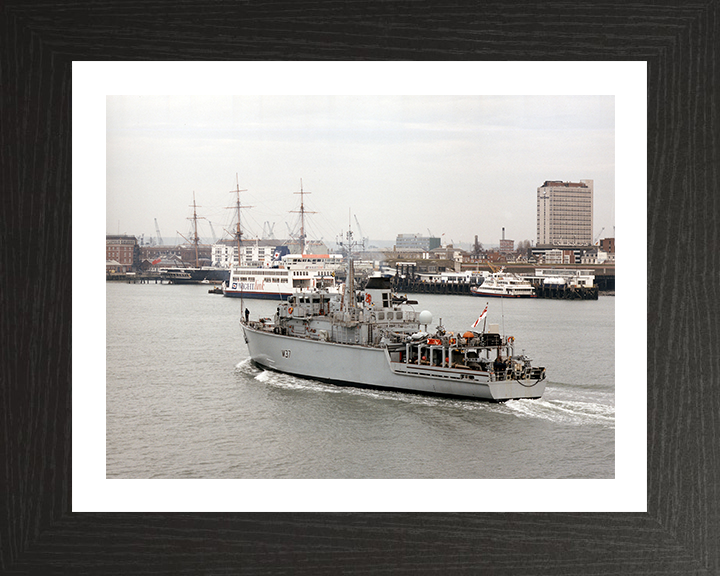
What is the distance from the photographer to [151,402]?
23.9 feet

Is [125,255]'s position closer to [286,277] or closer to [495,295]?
[286,277]

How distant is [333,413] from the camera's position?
707cm

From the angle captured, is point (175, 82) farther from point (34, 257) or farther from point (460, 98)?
point (460, 98)

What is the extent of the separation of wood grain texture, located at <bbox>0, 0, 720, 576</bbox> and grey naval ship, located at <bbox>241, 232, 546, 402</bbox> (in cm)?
350

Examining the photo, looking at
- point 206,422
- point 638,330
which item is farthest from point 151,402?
point 638,330

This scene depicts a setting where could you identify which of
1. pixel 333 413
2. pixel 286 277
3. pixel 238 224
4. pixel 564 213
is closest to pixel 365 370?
pixel 333 413

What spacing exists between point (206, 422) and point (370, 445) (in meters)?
1.73

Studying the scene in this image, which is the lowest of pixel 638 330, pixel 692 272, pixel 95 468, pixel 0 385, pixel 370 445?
pixel 370 445

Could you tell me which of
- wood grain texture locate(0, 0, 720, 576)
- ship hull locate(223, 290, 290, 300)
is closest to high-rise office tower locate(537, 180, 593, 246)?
wood grain texture locate(0, 0, 720, 576)

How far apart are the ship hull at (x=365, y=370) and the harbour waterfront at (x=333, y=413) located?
0.12 m

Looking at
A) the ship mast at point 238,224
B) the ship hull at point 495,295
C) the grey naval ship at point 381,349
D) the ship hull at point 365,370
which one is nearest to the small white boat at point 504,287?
the ship hull at point 495,295

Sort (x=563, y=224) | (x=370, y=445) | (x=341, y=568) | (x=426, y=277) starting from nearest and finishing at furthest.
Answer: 1. (x=341, y=568)
2. (x=370, y=445)
3. (x=563, y=224)
4. (x=426, y=277)

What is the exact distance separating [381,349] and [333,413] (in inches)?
39.7

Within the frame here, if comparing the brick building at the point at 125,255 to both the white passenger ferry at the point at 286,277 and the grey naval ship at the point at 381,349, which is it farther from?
the white passenger ferry at the point at 286,277
